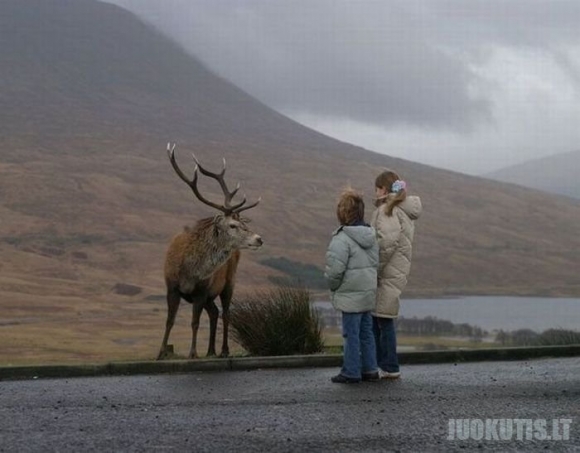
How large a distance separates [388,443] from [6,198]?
128 metres

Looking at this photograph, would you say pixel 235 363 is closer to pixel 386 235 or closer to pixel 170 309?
pixel 170 309

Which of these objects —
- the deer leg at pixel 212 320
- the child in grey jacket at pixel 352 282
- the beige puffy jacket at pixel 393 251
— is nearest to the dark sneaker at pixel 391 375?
the child in grey jacket at pixel 352 282

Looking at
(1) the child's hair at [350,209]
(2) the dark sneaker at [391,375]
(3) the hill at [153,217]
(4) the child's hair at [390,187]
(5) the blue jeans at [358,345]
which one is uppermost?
(3) the hill at [153,217]

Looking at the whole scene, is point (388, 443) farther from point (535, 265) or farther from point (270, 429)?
point (535, 265)

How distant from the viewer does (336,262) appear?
10.1 metres

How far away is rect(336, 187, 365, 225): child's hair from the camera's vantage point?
10273 millimetres

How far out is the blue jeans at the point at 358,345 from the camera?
10.1m

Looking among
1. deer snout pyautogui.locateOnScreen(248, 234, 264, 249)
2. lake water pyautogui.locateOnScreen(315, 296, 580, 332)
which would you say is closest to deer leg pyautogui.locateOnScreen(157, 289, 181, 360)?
deer snout pyautogui.locateOnScreen(248, 234, 264, 249)

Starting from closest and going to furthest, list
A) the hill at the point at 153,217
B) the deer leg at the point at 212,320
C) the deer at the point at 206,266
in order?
the deer at the point at 206,266 → the deer leg at the point at 212,320 → the hill at the point at 153,217

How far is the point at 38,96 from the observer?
191500mm

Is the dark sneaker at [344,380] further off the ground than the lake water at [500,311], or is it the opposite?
the lake water at [500,311]

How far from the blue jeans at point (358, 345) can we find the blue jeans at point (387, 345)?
193 millimetres

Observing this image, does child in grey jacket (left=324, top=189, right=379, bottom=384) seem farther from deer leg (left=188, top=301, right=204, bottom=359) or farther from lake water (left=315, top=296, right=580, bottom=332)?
lake water (left=315, top=296, right=580, bottom=332)

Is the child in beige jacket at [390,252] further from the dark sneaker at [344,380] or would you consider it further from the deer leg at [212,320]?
the deer leg at [212,320]
